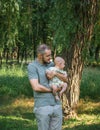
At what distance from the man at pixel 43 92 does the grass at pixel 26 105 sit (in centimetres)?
401

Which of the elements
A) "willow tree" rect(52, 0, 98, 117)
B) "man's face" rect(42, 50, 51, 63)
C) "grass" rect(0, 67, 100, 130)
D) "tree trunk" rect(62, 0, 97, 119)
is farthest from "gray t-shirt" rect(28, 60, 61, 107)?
"tree trunk" rect(62, 0, 97, 119)

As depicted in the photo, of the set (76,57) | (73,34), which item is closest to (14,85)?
(76,57)

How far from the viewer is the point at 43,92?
571 centimetres

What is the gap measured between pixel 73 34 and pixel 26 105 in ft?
12.3

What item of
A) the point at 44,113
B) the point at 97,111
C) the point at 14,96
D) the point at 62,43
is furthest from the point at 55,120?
the point at 14,96

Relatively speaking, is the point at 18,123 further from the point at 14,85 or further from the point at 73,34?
the point at 14,85

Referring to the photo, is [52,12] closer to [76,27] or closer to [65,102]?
[76,27]

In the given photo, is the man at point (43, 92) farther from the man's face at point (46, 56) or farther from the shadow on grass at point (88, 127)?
the shadow on grass at point (88, 127)

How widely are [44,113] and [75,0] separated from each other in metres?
5.26

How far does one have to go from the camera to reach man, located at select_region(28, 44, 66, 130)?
224 inches

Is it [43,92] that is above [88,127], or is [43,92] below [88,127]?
above

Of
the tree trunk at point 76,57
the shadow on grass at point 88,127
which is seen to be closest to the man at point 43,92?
the shadow on grass at point 88,127

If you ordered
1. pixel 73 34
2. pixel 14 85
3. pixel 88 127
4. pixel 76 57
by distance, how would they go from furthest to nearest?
1. pixel 14 85
2. pixel 76 57
3. pixel 73 34
4. pixel 88 127

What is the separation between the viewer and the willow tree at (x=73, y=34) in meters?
10.3
